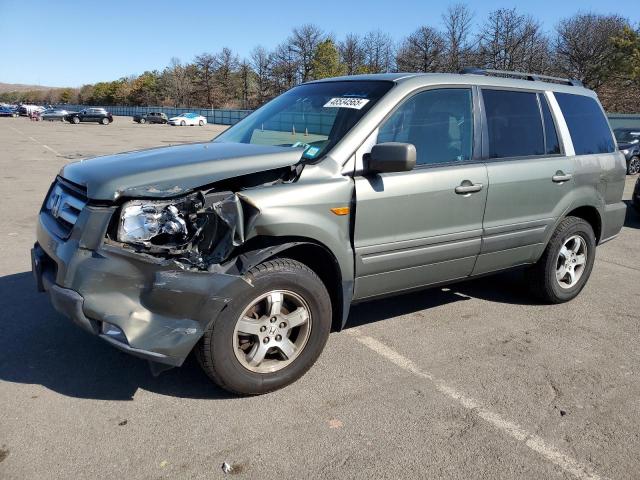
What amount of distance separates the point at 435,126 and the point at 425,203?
24.3 inches

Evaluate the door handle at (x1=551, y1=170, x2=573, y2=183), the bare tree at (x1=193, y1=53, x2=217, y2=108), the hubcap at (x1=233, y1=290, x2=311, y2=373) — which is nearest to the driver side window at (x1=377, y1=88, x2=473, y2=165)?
the door handle at (x1=551, y1=170, x2=573, y2=183)

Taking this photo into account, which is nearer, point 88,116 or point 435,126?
point 435,126

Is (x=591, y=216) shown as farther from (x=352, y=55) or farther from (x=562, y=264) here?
(x=352, y=55)

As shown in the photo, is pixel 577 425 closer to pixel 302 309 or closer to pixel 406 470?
pixel 406 470

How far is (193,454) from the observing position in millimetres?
2729

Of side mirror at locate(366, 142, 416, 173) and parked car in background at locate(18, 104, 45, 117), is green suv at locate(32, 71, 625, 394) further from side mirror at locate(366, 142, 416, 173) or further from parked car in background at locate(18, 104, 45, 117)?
parked car in background at locate(18, 104, 45, 117)

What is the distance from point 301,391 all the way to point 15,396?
1679mm

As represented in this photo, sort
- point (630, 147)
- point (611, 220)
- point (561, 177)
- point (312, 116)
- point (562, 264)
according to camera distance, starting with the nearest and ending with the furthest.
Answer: point (312, 116)
point (561, 177)
point (562, 264)
point (611, 220)
point (630, 147)

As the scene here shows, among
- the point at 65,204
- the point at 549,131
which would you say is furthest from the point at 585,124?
the point at 65,204

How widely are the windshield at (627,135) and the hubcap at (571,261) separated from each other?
14.7m

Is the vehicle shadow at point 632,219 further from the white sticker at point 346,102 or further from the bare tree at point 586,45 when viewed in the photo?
the bare tree at point 586,45

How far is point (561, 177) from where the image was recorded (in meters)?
4.63

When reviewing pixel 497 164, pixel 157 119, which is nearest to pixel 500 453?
pixel 497 164

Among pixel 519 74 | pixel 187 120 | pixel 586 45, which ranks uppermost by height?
pixel 586 45
